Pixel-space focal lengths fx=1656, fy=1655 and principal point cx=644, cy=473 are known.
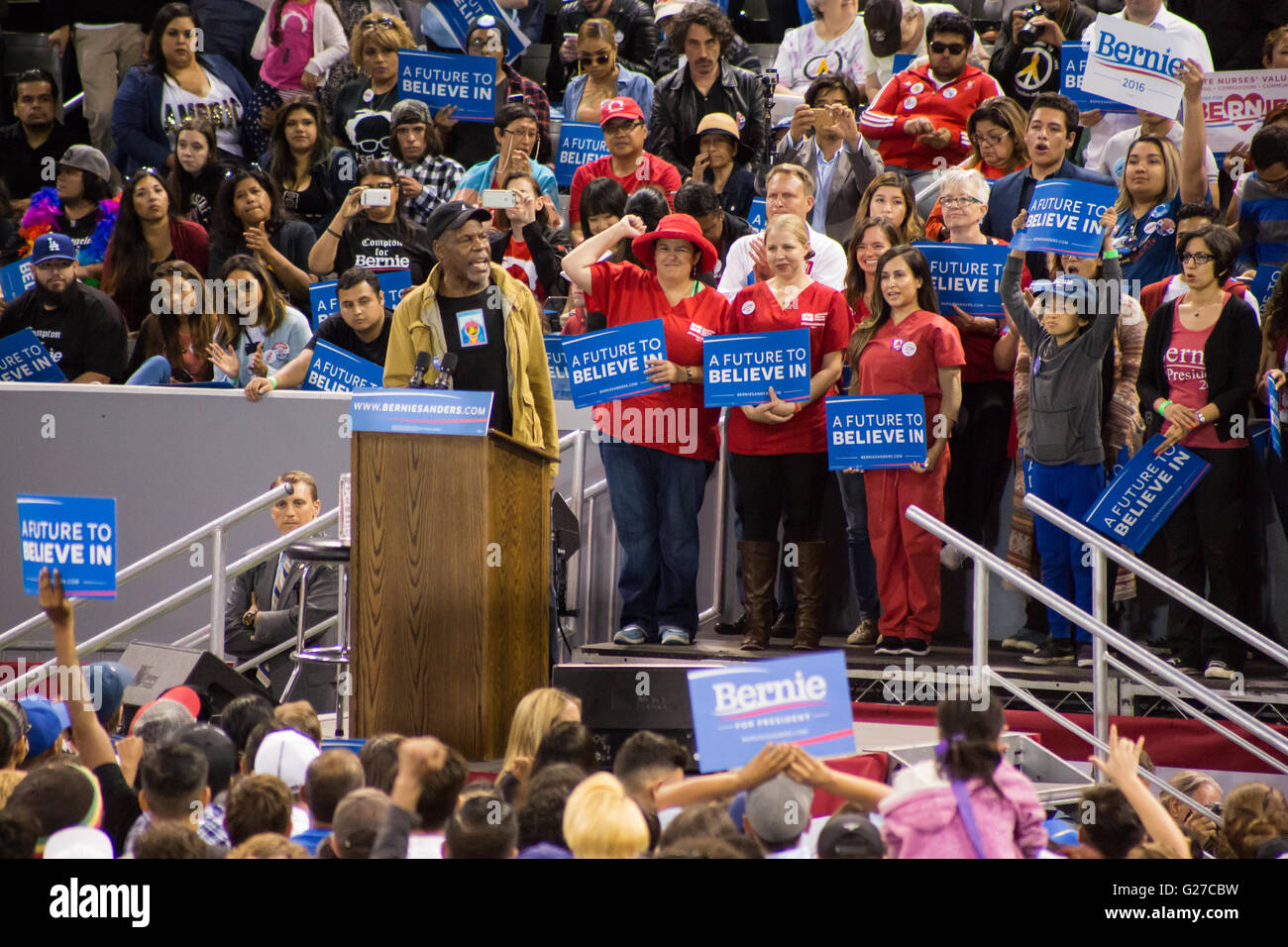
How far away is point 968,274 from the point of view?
808 centimetres

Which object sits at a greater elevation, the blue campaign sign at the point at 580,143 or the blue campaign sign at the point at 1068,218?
the blue campaign sign at the point at 580,143

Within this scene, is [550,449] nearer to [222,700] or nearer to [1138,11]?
[222,700]

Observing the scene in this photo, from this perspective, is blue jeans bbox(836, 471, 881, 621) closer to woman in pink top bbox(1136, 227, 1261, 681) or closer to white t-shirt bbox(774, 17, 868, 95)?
woman in pink top bbox(1136, 227, 1261, 681)

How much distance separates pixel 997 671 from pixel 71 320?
5720 mm

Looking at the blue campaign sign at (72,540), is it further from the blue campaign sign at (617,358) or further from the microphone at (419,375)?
the blue campaign sign at (617,358)

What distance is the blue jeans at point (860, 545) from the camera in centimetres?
786

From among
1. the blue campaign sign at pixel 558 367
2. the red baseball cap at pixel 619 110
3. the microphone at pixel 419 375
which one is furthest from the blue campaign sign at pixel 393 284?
the microphone at pixel 419 375

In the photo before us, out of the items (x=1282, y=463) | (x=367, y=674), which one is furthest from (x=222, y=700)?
(x=1282, y=463)

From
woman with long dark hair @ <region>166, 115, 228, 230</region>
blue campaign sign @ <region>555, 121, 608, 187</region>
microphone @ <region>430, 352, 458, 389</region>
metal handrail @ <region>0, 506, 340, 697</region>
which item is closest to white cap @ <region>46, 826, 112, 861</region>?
microphone @ <region>430, 352, 458, 389</region>

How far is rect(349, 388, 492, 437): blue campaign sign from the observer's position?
5727 millimetres

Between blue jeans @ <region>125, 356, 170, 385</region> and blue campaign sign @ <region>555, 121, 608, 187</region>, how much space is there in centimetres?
308

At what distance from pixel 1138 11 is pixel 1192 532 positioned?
3915 mm

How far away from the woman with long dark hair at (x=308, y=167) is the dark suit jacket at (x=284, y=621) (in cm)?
313

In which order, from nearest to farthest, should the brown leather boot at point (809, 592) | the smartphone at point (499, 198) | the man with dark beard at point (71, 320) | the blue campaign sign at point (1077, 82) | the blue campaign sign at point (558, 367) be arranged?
the brown leather boot at point (809, 592) < the smartphone at point (499, 198) < the blue campaign sign at point (558, 367) < the man with dark beard at point (71, 320) < the blue campaign sign at point (1077, 82)
